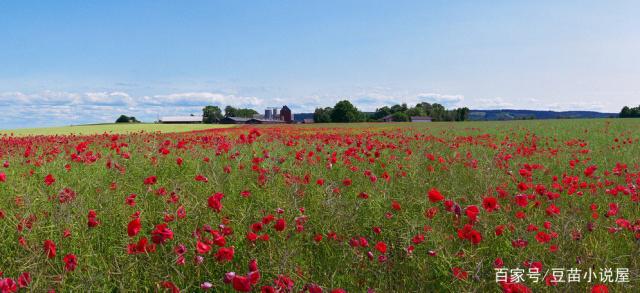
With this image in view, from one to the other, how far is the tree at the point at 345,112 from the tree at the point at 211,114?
26239mm

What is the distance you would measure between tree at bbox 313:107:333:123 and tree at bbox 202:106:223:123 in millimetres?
21463

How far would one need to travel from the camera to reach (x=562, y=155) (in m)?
7.88

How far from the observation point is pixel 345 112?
88250 mm

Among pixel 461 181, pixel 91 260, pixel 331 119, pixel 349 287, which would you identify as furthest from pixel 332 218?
pixel 331 119

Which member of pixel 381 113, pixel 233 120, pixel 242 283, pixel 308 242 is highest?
pixel 381 113

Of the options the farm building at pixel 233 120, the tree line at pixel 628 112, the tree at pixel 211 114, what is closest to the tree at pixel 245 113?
the tree at pixel 211 114

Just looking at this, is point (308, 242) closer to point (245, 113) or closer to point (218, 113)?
point (218, 113)

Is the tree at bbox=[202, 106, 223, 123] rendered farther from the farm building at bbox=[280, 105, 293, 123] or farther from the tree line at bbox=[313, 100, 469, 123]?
the tree line at bbox=[313, 100, 469, 123]

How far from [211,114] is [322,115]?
1013 inches

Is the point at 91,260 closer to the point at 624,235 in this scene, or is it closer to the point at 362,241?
the point at 362,241

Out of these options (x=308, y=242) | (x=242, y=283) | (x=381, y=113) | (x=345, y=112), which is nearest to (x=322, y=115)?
(x=345, y=112)

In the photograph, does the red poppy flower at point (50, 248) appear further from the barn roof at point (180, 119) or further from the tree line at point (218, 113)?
the tree line at point (218, 113)

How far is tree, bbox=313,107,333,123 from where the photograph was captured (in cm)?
9331

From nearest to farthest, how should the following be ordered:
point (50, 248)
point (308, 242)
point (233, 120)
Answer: point (50, 248) < point (308, 242) < point (233, 120)
